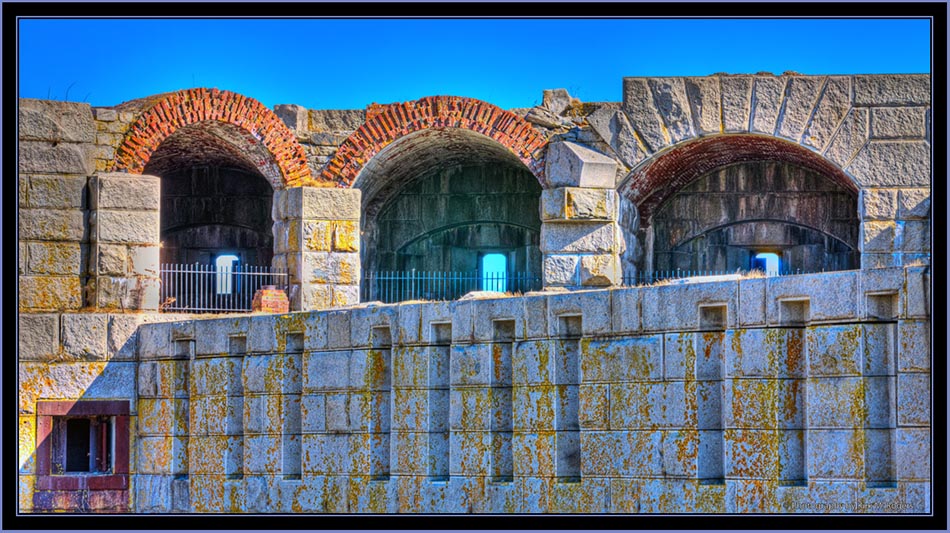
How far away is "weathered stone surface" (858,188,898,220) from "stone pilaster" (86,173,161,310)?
348 inches

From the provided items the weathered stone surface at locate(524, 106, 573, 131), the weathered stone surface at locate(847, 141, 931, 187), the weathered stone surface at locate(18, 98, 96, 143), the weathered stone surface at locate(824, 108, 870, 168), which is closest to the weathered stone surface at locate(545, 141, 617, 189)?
the weathered stone surface at locate(524, 106, 573, 131)

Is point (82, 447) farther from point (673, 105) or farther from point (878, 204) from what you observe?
point (878, 204)

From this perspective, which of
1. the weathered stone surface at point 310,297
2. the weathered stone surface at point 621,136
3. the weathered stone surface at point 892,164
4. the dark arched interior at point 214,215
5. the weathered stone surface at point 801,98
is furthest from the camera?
the dark arched interior at point 214,215

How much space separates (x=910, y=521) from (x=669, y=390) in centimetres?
291

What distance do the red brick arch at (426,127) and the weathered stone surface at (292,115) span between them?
2.84 ft

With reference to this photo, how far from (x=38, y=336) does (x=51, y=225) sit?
1402 mm

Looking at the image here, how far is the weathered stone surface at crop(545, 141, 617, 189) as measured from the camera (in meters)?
23.8

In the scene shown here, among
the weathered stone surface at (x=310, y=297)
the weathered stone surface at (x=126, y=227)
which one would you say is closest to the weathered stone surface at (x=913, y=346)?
the weathered stone surface at (x=310, y=297)

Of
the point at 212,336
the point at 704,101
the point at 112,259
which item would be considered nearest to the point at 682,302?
the point at 212,336

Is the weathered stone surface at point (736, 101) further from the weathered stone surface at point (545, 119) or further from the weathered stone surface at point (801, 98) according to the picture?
the weathered stone surface at point (545, 119)

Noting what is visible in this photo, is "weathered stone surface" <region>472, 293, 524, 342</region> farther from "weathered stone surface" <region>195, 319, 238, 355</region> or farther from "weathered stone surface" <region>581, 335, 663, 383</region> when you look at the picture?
"weathered stone surface" <region>195, 319, 238, 355</region>

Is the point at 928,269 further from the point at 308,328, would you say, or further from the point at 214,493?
the point at 214,493

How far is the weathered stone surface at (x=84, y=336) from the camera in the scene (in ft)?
75.6

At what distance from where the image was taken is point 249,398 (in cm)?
2091
